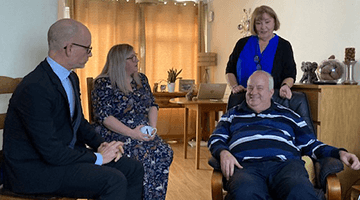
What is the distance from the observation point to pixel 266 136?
7.79ft

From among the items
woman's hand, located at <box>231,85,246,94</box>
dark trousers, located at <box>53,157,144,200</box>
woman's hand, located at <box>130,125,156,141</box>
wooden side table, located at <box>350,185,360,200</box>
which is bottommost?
wooden side table, located at <box>350,185,360,200</box>

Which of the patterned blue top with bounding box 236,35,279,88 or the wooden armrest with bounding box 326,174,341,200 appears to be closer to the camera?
the wooden armrest with bounding box 326,174,341,200

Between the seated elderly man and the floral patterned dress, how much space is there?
478 mm

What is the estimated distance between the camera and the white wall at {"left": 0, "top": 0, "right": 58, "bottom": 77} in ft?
7.07

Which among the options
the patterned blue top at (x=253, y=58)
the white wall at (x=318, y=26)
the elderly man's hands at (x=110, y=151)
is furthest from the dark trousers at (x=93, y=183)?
the white wall at (x=318, y=26)

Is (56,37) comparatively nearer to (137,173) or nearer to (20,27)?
(20,27)

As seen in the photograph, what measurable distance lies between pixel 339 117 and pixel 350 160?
2.77 ft

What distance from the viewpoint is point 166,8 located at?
662cm

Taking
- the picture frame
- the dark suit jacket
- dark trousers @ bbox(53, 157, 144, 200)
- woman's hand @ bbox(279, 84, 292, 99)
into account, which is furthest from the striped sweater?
the picture frame

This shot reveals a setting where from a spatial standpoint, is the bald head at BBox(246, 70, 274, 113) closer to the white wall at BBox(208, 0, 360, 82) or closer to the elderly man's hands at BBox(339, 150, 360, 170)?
the elderly man's hands at BBox(339, 150, 360, 170)

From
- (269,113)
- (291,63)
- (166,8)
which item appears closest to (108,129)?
(269,113)

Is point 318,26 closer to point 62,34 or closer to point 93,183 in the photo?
point 62,34

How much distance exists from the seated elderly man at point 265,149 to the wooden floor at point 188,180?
118 centimetres

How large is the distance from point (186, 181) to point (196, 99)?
104 cm
